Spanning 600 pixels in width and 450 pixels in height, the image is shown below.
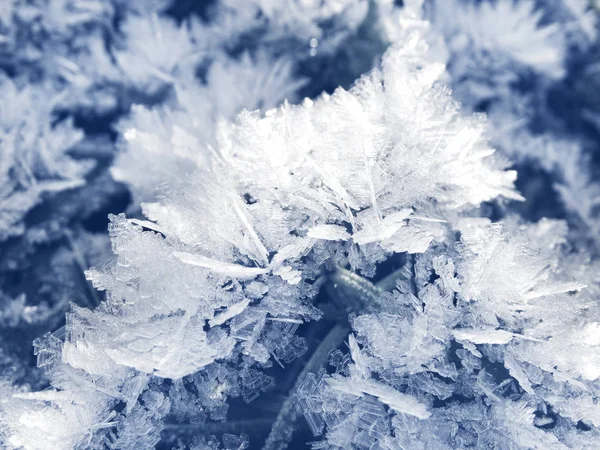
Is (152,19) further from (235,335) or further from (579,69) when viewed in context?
(579,69)

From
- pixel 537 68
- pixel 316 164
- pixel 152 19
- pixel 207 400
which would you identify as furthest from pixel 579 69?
pixel 207 400

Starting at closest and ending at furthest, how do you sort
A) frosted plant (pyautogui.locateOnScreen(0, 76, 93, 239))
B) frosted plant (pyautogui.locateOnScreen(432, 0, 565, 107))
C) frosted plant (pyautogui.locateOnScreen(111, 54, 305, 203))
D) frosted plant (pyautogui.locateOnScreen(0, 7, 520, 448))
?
1. frosted plant (pyautogui.locateOnScreen(0, 7, 520, 448))
2. frosted plant (pyautogui.locateOnScreen(111, 54, 305, 203))
3. frosted plant (pyautogui.locateOnScreen(0, 76, 93, 239))
4. frosted plant (pyautogui.locateOnScreen(432, 0, 565, 107))

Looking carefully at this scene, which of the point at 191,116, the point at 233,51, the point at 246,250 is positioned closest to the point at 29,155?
the point at 191,116

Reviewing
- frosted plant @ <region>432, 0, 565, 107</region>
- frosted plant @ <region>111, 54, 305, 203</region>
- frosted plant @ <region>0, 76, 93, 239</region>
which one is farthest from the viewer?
frosted plant @ <region>432, 0, 565, 107</region>

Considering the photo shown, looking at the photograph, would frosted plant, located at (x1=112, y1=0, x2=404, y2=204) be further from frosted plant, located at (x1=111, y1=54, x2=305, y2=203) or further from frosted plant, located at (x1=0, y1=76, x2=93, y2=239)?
frosted plant, located at (x1=0, y1=76, x2=93, y2=239)

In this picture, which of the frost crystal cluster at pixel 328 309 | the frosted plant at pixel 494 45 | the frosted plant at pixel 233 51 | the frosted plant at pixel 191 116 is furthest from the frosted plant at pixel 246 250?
the frosted plant at pixel 494 45

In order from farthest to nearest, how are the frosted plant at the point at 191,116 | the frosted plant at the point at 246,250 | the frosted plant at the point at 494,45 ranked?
the frosted plant at the point at 494,45 → the frosted plant at the point at 191,116 → the frosted plant at the point at 246,250

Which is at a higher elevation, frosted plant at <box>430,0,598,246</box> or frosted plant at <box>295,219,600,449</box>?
frosted plant at <box>430,0,598,246</box>

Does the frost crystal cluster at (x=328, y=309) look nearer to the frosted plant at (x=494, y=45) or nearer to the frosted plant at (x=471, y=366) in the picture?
the frosted plant at (x=471, y=366)

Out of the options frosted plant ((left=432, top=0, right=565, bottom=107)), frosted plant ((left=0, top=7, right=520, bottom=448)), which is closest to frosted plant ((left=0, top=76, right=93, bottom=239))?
frosted plant ((left=0, top=7, right=520, bottom=448))
